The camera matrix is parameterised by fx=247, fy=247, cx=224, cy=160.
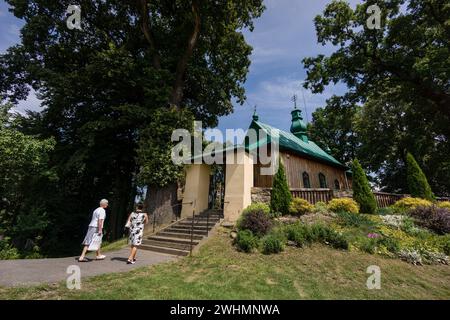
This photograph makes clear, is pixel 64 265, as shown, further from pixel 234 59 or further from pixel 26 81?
pixel 234 59

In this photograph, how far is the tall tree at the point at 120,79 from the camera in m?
14.0

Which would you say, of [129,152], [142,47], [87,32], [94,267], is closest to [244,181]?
[94,267]

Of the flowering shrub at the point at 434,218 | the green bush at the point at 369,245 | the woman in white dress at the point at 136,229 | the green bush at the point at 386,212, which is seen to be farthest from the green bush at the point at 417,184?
the woman in white dress at the point at 136,229

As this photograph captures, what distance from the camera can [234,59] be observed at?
18.7 metres

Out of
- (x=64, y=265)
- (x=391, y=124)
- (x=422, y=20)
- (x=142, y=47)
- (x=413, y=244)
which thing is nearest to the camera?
(x=64, y=265)

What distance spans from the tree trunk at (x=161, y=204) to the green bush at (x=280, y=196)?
539 cm

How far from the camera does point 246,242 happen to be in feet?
27.9

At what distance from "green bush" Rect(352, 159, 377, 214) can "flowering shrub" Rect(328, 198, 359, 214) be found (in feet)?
2.66

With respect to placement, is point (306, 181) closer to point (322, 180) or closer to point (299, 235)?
point (322, 180)

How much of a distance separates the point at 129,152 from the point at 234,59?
1056 centimetres

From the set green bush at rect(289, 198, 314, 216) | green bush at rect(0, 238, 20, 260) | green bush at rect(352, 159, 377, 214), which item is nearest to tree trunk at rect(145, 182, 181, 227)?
green bush at rect(0, 238, 20, 260)

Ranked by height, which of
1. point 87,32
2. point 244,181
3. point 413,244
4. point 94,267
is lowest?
point 94,267

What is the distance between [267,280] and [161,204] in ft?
27.7

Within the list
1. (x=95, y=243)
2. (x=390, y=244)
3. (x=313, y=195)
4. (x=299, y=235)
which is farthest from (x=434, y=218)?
(x=95, y=243)
